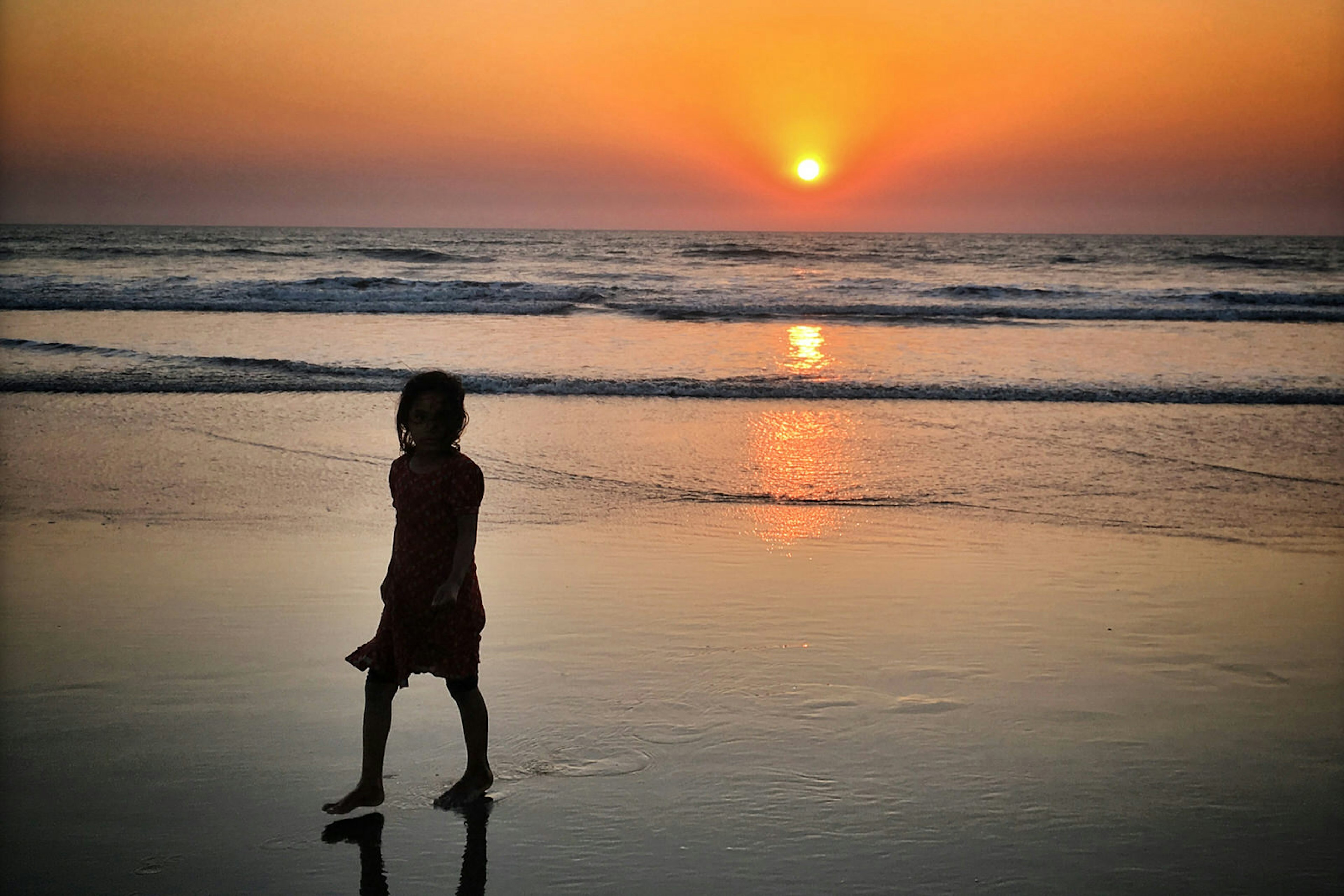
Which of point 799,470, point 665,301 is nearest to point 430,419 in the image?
point 799,470

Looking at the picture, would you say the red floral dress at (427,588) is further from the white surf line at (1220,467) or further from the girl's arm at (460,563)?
the white surf line at (1220,467)

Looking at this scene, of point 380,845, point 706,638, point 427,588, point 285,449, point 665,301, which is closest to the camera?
point 380,845

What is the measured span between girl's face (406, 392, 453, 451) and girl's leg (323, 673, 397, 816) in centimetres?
69

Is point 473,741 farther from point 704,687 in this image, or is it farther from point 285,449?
point 285,449

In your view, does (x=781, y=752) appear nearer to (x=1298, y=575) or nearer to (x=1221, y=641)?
(x=1221, y=641)

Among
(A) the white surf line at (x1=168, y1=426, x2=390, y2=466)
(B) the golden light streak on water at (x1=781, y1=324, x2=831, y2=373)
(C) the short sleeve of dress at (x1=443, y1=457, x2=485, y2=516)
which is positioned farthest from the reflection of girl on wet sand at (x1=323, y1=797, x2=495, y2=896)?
(B) the golden light streak on water at (x1=781, y1=324, x2=831, y2=373)

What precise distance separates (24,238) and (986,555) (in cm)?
5020

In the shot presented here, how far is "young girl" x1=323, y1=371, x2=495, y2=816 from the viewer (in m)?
3.29

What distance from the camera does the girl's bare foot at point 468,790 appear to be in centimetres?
325

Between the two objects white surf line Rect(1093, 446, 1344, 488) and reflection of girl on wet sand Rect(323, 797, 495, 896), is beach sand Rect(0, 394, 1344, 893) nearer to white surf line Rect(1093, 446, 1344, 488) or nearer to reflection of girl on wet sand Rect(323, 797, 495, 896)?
reflection of girl on wet sand Rect(323, 797, 495, 896)

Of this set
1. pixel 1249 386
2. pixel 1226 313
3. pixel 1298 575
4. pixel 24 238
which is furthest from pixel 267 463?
pixel 24 238

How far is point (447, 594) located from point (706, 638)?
1.66 metres

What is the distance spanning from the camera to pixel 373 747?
326 cm

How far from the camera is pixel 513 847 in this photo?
303 cm
